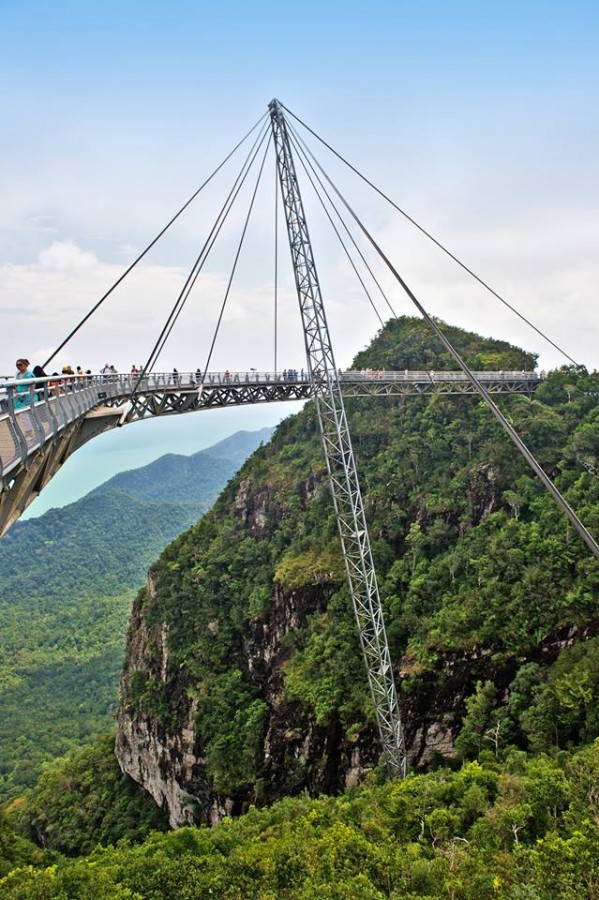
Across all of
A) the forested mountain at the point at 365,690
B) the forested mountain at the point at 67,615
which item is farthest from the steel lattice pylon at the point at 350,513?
the forested mountain at the point at 67,615

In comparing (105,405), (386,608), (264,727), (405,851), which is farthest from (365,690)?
(105,405)

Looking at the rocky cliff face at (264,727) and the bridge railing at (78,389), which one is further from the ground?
the bridge railing at (78,389)

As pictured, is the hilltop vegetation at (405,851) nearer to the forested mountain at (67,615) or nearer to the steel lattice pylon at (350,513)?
the steel lattice pylon at (350,513)

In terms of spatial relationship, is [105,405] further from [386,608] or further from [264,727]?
[264,727]

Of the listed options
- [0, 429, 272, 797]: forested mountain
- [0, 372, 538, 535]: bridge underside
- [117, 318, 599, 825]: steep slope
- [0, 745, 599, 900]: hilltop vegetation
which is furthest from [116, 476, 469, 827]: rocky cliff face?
[0, 429, 272, 797]: forested mountain

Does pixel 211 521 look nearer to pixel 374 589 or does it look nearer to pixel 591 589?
pixel 374 589

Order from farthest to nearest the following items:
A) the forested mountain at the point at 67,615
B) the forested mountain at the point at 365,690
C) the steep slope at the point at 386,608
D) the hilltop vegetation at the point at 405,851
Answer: the forested mountain at the point at 67,615 < the steep slope at the point at 386,608 < the forested mountain at the point at 365,690 < the hilltop vegetation at the point at 405,851
